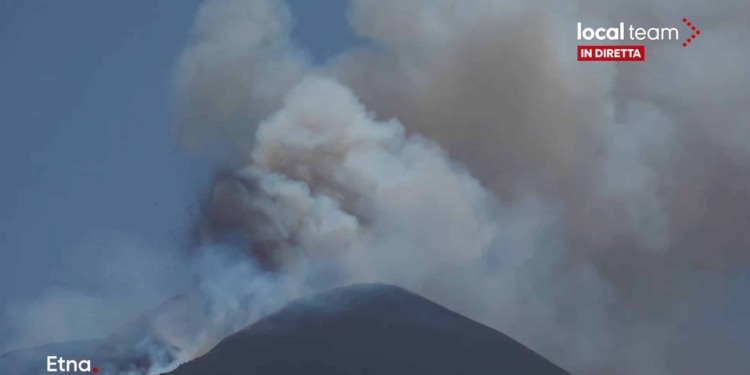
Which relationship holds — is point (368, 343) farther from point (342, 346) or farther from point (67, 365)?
point (67, 365)

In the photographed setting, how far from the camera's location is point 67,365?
32.4m

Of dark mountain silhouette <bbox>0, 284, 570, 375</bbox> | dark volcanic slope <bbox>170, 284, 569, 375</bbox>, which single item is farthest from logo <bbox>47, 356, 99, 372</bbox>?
dark volcanic slope <bbox>170, 284, 569, 375</bbox>

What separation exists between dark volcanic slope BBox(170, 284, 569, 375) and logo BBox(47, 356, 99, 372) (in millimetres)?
3807

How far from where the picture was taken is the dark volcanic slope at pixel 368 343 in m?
30.1

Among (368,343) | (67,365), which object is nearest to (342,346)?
(368,343)

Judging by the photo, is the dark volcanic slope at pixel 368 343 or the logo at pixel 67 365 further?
the logo at pixel 67 365

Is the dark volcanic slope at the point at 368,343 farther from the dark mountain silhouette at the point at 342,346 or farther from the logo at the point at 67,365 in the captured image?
the logo at the point at 67,365

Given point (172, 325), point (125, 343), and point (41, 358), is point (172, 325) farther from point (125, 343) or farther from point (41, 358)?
point (41, 358)

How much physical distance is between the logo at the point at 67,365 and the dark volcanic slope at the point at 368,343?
381 cm

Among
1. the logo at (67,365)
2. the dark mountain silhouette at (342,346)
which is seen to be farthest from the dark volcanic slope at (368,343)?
the logo at (67,365)

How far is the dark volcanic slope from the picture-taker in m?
30.1

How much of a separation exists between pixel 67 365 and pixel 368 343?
964 centimetres

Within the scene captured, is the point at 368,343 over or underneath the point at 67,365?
underneath

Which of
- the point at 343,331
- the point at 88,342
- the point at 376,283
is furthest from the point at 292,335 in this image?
the point at 88,342
